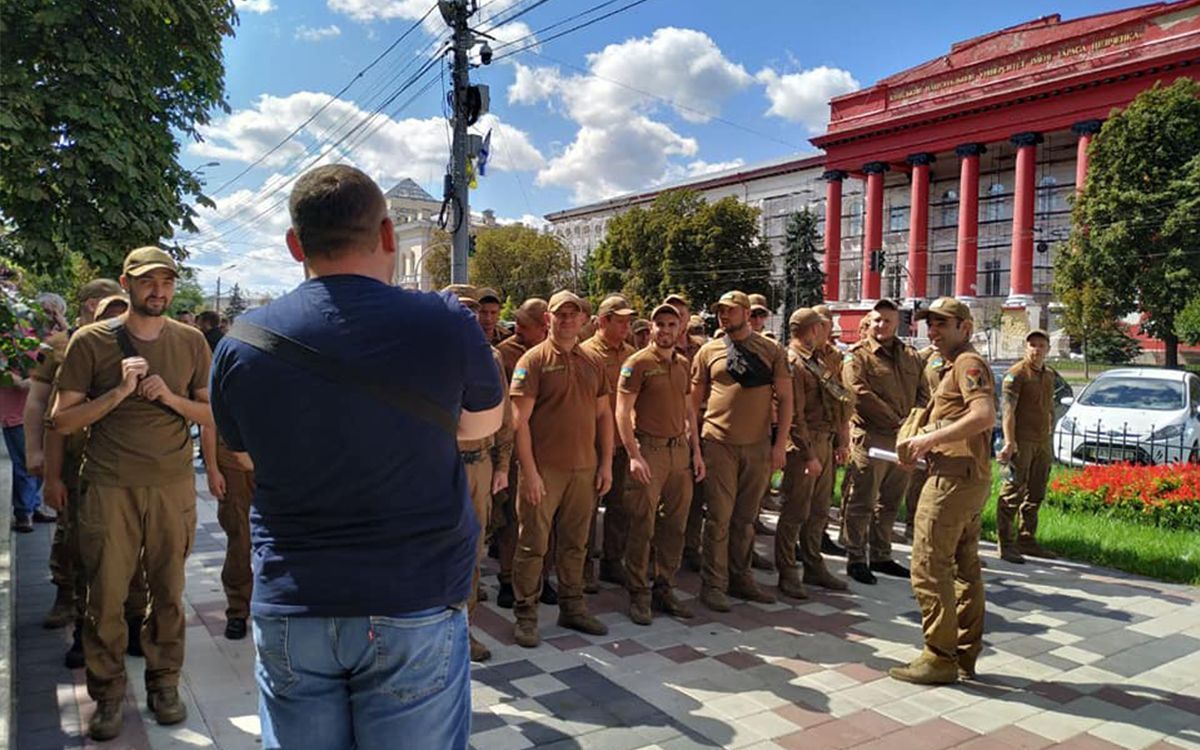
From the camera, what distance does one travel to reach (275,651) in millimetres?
1770

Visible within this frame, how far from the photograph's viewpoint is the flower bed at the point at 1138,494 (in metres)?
7.88

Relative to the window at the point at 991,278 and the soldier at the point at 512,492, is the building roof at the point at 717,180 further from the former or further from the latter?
the soldier at the point at 512,492

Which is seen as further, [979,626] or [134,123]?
[134,123]

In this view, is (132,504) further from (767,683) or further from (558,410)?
(767,683)

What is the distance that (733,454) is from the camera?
5672 millimetres

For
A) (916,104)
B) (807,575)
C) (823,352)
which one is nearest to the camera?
(807,575)

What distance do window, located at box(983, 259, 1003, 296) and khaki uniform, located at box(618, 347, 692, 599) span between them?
161 ft

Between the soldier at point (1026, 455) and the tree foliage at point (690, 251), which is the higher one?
the tree foliage at point (690, 251)

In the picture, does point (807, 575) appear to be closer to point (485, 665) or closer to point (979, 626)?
point (979, 626)

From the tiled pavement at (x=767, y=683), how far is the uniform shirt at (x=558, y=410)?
1101mm

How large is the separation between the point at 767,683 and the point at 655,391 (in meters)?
1.95

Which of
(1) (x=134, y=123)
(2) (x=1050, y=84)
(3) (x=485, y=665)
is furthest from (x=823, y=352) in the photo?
(2) (x=1050, y=84)

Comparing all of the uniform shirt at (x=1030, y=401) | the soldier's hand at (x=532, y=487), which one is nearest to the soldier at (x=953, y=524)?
the soldier's hand at (x=532, y=487)

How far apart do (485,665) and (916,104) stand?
48.3 m
